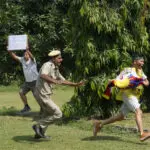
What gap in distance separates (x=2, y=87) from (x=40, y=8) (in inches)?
185

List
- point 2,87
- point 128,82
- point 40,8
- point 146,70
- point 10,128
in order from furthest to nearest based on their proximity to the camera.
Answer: point 40,8 < point 2,87 < point 146,70 < point 10,128 < point 128,82

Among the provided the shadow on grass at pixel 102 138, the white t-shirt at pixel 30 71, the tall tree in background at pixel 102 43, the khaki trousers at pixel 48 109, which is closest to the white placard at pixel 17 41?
the white t-shirt at pixel 30 71

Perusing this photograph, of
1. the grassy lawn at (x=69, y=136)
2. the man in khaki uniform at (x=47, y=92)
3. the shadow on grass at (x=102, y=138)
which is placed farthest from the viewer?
the shadow on grass at (x=102, y=138)

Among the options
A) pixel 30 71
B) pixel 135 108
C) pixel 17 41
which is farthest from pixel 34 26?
pixel 135 108

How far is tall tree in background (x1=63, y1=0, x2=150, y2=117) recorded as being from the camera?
35.0 feet

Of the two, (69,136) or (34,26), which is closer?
(69,136)

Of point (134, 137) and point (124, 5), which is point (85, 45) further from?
point (134, 137)

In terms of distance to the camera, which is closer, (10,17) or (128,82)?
(128,82)

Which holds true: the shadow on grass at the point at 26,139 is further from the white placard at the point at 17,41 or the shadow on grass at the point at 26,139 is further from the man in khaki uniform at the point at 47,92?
the white placard at the point at 17,41

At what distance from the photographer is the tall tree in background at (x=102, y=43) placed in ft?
35.0

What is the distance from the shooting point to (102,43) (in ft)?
35.6

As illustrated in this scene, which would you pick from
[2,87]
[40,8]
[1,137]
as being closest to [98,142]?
[1,137]

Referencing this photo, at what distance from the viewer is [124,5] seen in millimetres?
10758

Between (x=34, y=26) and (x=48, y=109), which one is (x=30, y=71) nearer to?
(x=48, y=109)
